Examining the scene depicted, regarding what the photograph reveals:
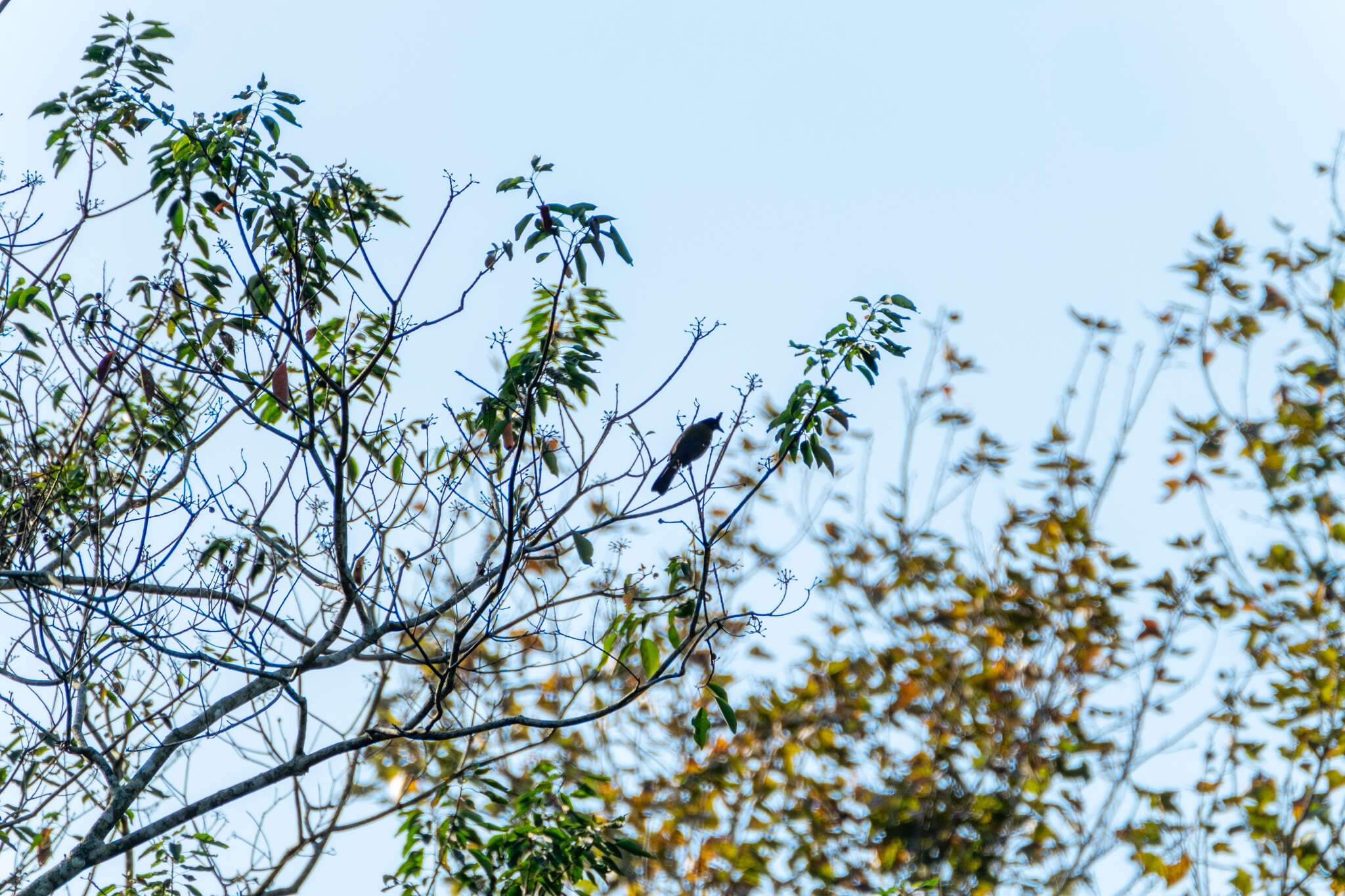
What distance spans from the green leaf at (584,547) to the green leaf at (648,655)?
41 cm

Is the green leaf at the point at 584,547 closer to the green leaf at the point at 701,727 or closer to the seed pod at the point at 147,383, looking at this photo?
the green leaf at the point at 701,727

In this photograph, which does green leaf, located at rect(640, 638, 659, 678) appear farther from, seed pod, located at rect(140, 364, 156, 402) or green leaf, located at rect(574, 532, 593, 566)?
seed pod, located at rect(140, 364, 156, 402)

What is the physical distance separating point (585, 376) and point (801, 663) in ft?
11.5

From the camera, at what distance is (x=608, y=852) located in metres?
4.91

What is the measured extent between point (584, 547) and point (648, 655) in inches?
20.6

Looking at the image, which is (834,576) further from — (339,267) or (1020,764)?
(339,267)

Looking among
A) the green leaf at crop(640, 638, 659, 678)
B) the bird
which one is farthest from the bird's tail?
the green leaf at crop(640, 638, 659, 678)

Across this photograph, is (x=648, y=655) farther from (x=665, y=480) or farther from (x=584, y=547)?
(x=665, y=480)

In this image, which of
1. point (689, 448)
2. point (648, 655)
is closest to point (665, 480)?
point (689, 448)

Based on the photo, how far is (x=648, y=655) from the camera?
13.6 ft

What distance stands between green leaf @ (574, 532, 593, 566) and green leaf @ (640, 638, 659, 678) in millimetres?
413

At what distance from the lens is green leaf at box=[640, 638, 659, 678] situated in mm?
4096

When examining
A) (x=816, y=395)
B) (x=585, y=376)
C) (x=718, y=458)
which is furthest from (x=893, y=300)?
(x=585, y=376)

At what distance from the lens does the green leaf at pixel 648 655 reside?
4.10 m
